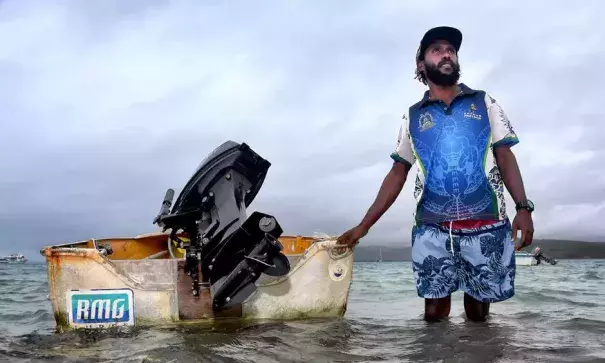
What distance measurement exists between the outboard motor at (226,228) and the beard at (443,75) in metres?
1.64

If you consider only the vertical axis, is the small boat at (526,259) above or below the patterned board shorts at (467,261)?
below

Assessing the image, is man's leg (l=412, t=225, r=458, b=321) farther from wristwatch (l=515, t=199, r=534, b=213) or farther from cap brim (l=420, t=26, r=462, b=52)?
cap brim (l=420, t=26, r=462, b=52)

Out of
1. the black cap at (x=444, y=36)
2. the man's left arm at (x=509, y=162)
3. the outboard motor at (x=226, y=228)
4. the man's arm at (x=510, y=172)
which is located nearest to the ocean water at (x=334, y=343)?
the outboard motor at (x=226, y=228)

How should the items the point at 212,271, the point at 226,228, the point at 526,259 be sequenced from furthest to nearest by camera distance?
the point at 526,259
the point at 212,271
the point at 226,228

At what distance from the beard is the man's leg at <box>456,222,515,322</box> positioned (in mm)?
1263

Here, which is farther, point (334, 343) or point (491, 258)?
point (491, 258)

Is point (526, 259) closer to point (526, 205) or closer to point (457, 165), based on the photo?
point (526, 205)

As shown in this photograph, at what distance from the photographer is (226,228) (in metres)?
4.54

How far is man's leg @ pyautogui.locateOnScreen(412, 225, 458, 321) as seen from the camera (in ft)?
14.8

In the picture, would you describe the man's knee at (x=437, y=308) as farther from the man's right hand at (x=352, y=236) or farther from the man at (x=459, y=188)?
the man's right hand at (x=352, y=236)

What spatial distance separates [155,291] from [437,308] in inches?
100

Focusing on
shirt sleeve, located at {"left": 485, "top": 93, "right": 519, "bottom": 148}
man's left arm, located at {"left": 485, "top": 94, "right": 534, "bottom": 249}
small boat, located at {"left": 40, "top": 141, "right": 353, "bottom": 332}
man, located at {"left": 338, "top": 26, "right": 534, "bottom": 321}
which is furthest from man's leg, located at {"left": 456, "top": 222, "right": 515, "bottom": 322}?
small boat, located at {"left": 40, "top": 141, "right": 353, "bottom": 332}

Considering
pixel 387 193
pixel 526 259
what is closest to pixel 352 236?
pixel 387 193

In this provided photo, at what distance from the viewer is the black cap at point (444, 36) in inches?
181
